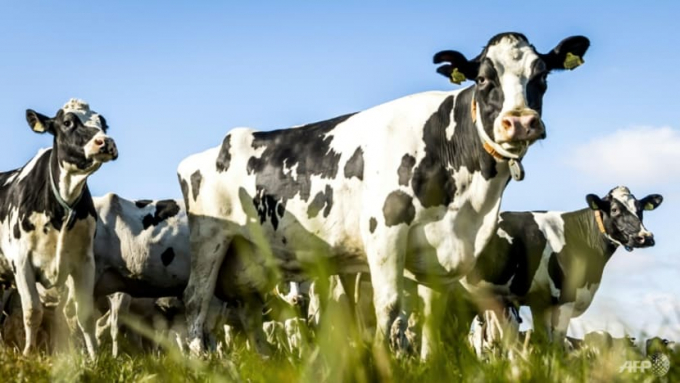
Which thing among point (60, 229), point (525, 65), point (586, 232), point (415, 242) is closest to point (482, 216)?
point (415, 242)

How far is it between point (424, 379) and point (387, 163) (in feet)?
17.4

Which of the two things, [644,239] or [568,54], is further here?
[644,239]

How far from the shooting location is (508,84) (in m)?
8.12

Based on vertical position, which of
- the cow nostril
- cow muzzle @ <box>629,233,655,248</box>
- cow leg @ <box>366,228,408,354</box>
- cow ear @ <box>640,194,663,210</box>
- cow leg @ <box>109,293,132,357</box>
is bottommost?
cow leg @ <box>109,293,132,357</box>

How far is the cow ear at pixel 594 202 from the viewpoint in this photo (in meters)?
15.3

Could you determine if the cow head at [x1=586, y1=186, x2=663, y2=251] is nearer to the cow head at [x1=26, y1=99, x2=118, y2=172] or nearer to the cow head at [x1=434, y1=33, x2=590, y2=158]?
the cow head at [x1=434, y1=33, x2=590, y2=158]

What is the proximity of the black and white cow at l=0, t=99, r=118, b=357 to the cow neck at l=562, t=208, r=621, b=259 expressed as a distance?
772 cm

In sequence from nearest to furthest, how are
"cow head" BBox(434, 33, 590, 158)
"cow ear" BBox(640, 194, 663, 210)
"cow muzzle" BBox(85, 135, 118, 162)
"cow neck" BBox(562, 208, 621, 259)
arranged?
"cow head" BBox(434, 33, 590, 158) < "cow muzzle" BBox(85, 135, 118, 162) < "cow neck" BBox(562, 208, 621, 259) < "cow ear" BBox(640, 194, 663, 210)

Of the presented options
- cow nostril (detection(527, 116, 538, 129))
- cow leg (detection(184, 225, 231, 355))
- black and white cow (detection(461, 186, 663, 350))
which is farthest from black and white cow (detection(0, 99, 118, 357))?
black and white cow (detection(461, 186, 663, 350))

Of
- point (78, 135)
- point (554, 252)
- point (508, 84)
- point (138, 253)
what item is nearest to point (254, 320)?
point (78, 135)

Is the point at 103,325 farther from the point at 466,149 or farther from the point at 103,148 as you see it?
the point at 466,149

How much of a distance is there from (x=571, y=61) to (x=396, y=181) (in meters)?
2.09

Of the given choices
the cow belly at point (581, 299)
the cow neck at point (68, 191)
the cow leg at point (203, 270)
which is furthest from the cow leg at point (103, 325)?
the cow belly at point (581, 299)

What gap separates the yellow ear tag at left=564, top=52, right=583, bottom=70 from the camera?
902cm
